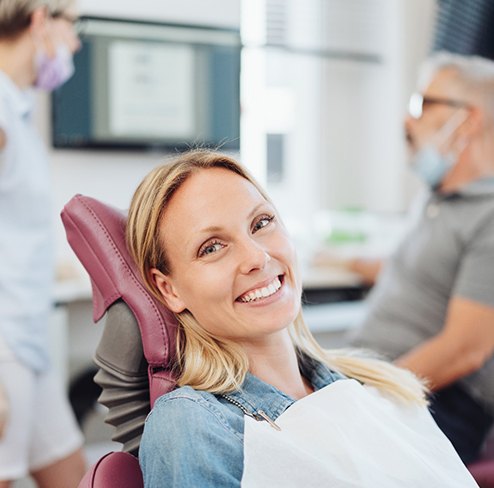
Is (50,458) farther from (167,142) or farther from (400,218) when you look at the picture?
(400,218)

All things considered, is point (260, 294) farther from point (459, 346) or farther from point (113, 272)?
point (459, 346)

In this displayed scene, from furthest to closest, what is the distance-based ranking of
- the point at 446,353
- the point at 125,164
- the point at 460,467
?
the point at 125,164 < the point at 446,353 < the point at 460,467

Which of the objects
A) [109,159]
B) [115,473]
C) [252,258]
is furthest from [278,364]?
[109,159]

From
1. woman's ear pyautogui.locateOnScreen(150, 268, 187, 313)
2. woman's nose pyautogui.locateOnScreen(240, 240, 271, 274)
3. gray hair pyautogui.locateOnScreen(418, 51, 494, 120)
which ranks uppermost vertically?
gray hair pyautogui.locateOnScreen(418, 51, 494, 120)

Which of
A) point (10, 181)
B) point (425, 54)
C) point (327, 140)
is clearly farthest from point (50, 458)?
point (425, 54)

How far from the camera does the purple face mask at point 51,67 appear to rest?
1.83 m

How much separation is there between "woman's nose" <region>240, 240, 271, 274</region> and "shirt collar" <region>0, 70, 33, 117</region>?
0.77m

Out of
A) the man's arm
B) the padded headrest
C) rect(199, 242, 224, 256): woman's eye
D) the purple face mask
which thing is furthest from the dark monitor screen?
rect(199, 242, 224, 256): woman's eye

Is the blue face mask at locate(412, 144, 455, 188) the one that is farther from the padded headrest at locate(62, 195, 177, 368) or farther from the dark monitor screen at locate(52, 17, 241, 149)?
the padded headrest at locate(62, 195, 177, 368)

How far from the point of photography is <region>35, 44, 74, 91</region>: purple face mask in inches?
72.2

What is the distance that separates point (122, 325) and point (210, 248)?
0.18 meters

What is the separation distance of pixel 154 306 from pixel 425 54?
2.86 meters

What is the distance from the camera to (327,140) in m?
3.72

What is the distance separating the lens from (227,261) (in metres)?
1.14
